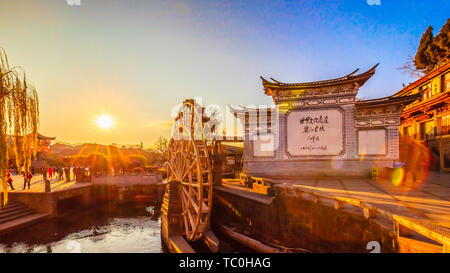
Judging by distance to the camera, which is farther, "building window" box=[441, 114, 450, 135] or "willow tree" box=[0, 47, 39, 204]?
"building window" box=[441, 114, 450, 135]

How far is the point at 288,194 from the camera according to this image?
9.28 metres

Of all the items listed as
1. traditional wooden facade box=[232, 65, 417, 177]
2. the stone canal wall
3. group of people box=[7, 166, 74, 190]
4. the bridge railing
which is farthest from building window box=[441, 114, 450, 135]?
group of people box=[7, 166, 74, 190]

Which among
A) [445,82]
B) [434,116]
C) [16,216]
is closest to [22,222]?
[16,216]

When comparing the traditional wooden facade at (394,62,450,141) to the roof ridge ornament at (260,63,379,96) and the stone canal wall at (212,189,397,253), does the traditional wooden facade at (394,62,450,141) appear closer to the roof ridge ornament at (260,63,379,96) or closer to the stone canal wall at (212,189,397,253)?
the roof ridge ornament at (260,63,379,96)

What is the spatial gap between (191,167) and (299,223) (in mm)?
5234

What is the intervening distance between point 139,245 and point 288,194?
7721 mm

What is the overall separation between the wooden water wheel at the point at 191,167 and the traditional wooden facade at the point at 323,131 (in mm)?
5395

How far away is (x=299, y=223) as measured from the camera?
838 centimetres

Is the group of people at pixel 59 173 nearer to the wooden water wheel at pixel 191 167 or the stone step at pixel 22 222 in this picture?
the stone step at pixel 22 222

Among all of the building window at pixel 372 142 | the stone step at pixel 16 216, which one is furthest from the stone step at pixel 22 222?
the building window at pixel 372 142

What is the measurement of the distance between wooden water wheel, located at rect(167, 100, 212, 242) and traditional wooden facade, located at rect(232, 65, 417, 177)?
5395 millimetres

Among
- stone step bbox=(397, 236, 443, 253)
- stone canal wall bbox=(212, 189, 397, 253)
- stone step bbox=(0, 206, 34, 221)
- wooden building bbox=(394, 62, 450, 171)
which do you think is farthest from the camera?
wooden building bbox=(394, 62, 450, 171)

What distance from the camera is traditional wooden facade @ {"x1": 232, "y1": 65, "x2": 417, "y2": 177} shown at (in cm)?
1364
